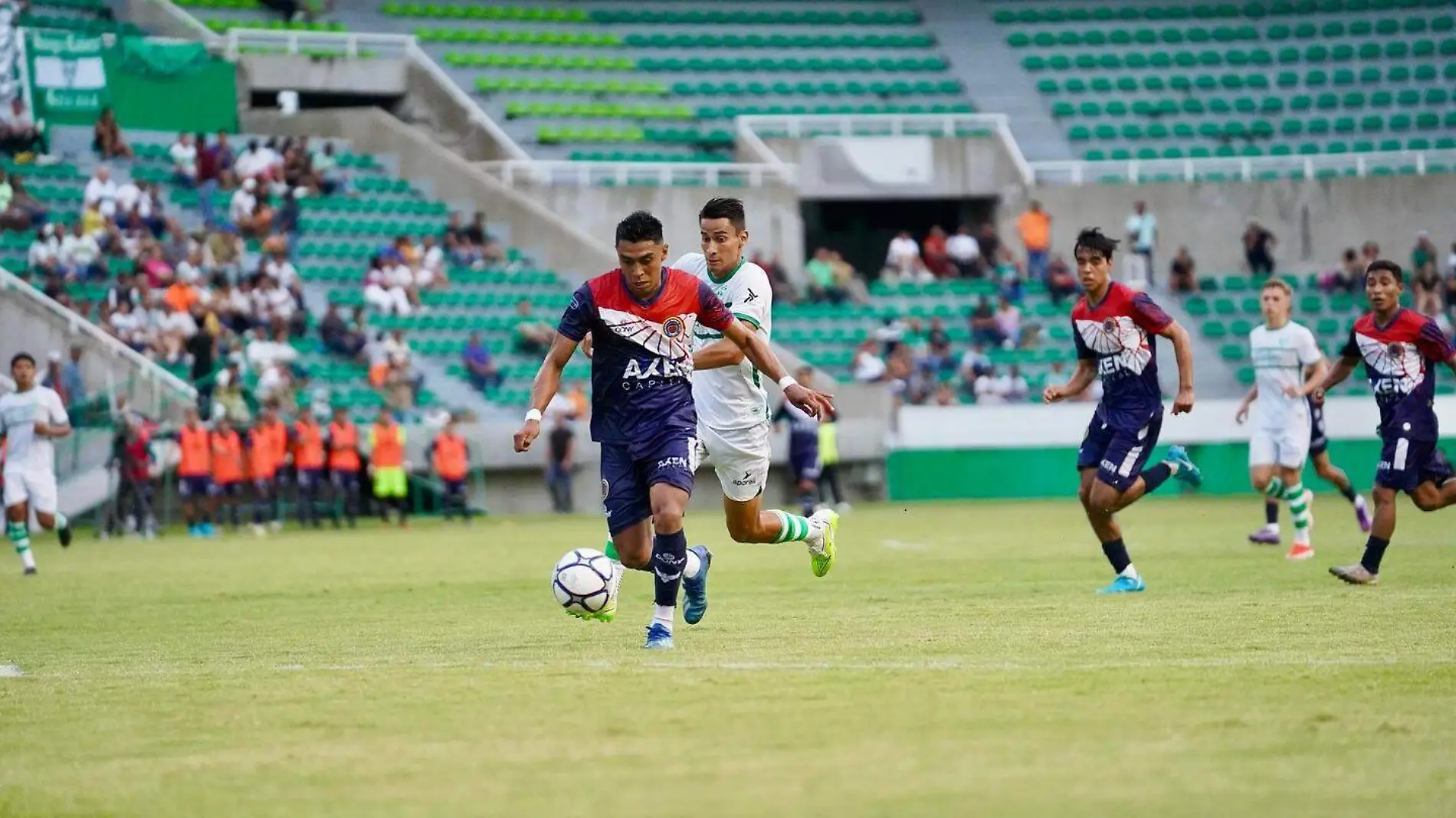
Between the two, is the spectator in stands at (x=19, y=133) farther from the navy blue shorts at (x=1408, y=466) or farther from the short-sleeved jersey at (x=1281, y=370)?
the navy blue shorts at (x=1408, y=466)

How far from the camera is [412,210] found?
38281mm

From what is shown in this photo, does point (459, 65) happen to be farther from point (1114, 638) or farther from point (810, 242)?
point (1114, 638)

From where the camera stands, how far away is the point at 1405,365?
1421 centimetres

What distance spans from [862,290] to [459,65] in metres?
10.2

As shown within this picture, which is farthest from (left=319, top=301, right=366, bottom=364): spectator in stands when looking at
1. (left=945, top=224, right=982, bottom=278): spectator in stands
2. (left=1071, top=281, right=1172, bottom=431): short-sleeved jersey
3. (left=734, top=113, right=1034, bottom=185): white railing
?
(left=1071, top=281, right=1172, bottom=431): short-sleeved jersey

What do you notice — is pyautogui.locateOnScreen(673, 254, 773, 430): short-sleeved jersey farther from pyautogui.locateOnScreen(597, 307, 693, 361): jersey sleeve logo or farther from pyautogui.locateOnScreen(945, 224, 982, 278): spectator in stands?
pyautogui.locateOnScreen(945, 224, 982, 278): spectator in stands

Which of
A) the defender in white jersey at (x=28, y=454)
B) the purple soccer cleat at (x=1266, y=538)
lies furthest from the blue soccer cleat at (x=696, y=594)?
the defender in white jersey at (x=28, y=454)

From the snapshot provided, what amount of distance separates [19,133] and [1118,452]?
2703 cm

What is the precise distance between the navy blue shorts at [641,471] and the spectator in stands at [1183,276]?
31029 millimetres

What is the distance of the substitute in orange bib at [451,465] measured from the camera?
31359 mm

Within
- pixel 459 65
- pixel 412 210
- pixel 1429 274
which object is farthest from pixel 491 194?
pixel 1429 274

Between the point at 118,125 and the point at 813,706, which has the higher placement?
the point at 118,125

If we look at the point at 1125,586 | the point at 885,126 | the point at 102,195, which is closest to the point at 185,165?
the point at 102,195

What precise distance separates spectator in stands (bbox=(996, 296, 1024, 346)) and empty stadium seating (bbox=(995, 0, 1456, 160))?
692 cm
